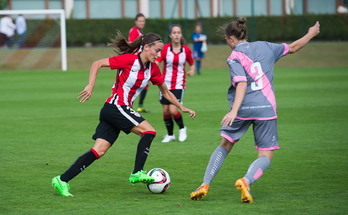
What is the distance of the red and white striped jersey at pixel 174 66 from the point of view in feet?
38.5

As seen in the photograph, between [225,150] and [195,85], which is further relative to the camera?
[195,85]

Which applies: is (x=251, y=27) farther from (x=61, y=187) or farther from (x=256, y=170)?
(x=256, y=170)

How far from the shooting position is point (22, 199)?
6.82 m

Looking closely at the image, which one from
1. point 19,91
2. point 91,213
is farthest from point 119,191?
point 19,91

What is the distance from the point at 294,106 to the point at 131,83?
963 centimetres

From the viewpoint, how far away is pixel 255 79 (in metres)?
6.50

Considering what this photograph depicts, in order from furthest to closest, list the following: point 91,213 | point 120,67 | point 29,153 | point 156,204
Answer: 1. point 29,153
2. point 120,67
3. point 156,204
4. point 91,213

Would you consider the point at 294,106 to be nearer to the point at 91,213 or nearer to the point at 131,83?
the point at 131,83

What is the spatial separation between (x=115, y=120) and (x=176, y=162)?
7.15 ft

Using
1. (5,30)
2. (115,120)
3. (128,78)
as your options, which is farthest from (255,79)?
(5,30)

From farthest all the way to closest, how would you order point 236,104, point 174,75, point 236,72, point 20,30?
point 20,30
point 174,75
point 236,72
point 236,104

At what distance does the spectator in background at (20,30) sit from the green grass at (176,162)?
57.4 feet

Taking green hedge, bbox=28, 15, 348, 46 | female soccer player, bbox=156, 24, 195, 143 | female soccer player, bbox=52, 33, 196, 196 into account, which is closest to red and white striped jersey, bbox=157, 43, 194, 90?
female soccer player, bbox=156, 24, 195, 143

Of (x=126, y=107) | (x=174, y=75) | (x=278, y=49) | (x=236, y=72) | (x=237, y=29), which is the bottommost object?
(x=174, y=75)
